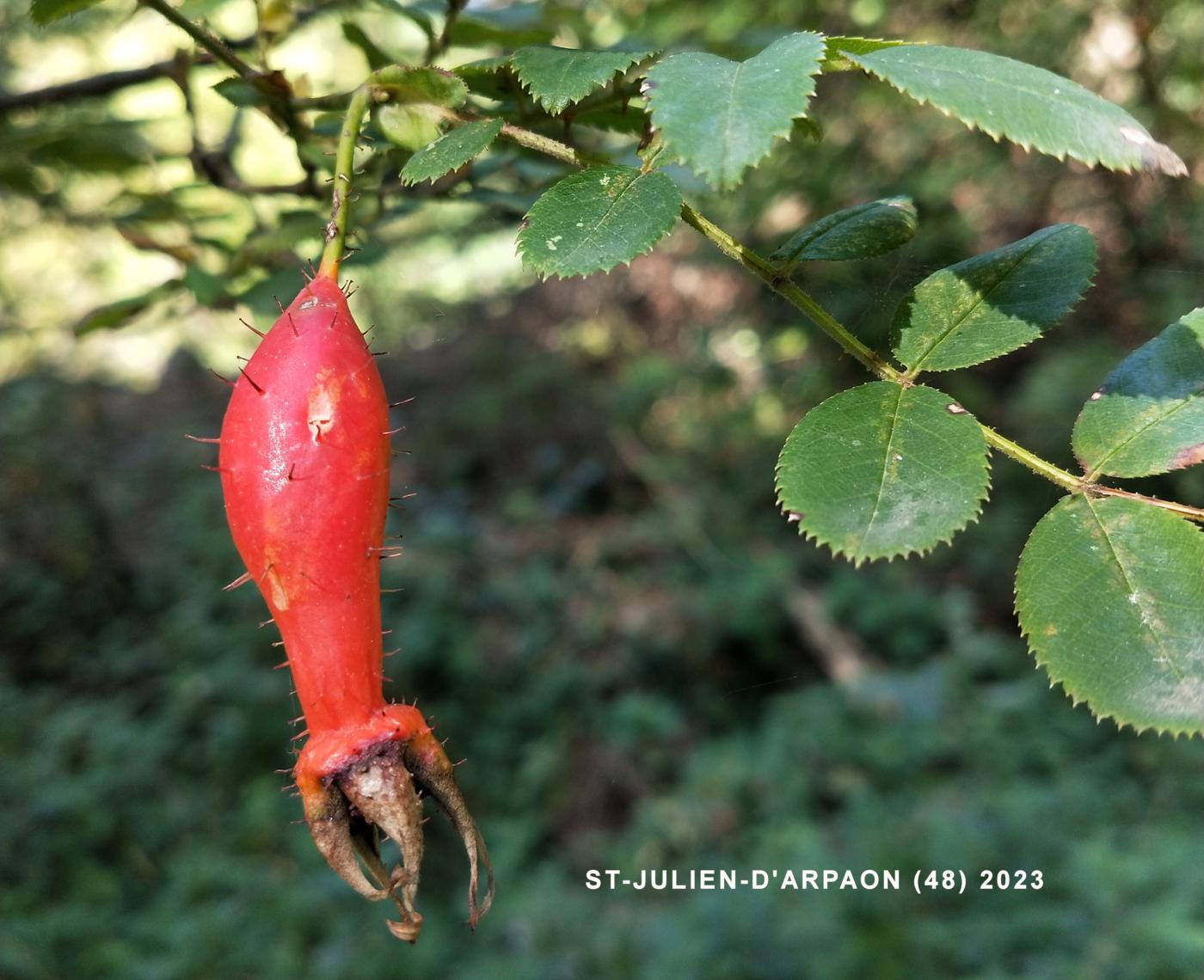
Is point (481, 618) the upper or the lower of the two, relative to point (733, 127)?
lower

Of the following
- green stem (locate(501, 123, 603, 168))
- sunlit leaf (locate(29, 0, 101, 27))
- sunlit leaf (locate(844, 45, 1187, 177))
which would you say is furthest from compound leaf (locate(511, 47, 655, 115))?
sunlit leaf (locate(29, 0, 101, 27))

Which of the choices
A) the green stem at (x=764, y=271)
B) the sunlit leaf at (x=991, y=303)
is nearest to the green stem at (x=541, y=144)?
the green stem at (x=764, y=271)

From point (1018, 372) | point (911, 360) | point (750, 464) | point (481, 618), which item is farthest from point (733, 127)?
point (1018, 372)

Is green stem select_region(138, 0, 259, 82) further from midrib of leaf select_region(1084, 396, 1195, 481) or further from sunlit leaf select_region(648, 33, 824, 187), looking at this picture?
A: midrib of leaf select_region(1084, 396, 1195, 481)

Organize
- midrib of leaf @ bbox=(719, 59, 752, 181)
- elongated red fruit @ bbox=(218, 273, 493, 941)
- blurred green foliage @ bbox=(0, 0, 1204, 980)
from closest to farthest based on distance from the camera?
midrib of leaf @ bbox=(719, 59, 752, 181), elongated red fruit @ bbox=(218, 273, 493, 941), blurred green foliage @ bbox=(0, 0, 1204, 980)

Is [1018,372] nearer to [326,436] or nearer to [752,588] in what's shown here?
[752,588]

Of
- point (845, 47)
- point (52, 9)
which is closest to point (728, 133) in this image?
point (845, 47)
